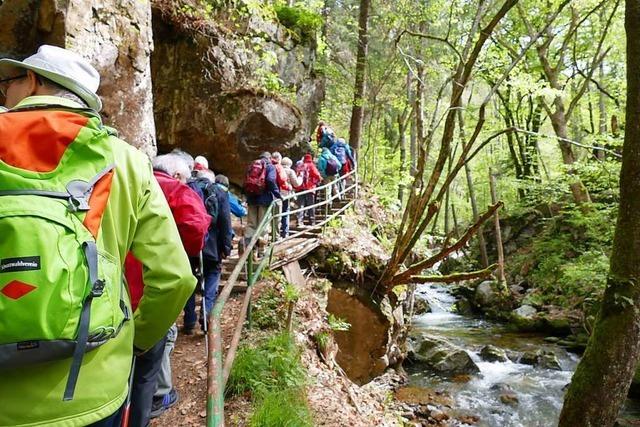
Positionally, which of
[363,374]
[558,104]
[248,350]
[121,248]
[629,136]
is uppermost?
[558,104]

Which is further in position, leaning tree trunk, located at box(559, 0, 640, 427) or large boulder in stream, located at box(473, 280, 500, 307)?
large boulder in stream, located at box(473, 280, 500, 307)

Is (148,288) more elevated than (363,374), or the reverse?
(148,288)

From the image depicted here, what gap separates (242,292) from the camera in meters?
7.33

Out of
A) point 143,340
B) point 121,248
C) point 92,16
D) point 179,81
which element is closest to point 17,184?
point 121,248

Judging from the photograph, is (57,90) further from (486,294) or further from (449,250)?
(486,294)

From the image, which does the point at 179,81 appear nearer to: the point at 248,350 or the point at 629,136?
the point at 248,350

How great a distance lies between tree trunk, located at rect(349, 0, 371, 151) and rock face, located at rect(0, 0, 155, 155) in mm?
7734

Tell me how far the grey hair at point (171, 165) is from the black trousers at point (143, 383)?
6.33ft

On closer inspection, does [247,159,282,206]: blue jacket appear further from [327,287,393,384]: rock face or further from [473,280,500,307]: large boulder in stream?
[473,280,500,307]: large boulder in stream

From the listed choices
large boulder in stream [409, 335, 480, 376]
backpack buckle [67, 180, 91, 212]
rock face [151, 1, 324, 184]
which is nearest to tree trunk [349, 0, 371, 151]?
rock face [151, 1, 324, 184]

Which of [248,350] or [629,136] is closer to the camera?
[248,350]

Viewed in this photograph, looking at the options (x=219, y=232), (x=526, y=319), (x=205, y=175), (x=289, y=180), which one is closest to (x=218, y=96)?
(x=289, y=180)

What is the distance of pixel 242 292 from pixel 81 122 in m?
6.09

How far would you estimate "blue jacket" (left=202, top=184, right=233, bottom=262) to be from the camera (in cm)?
571
